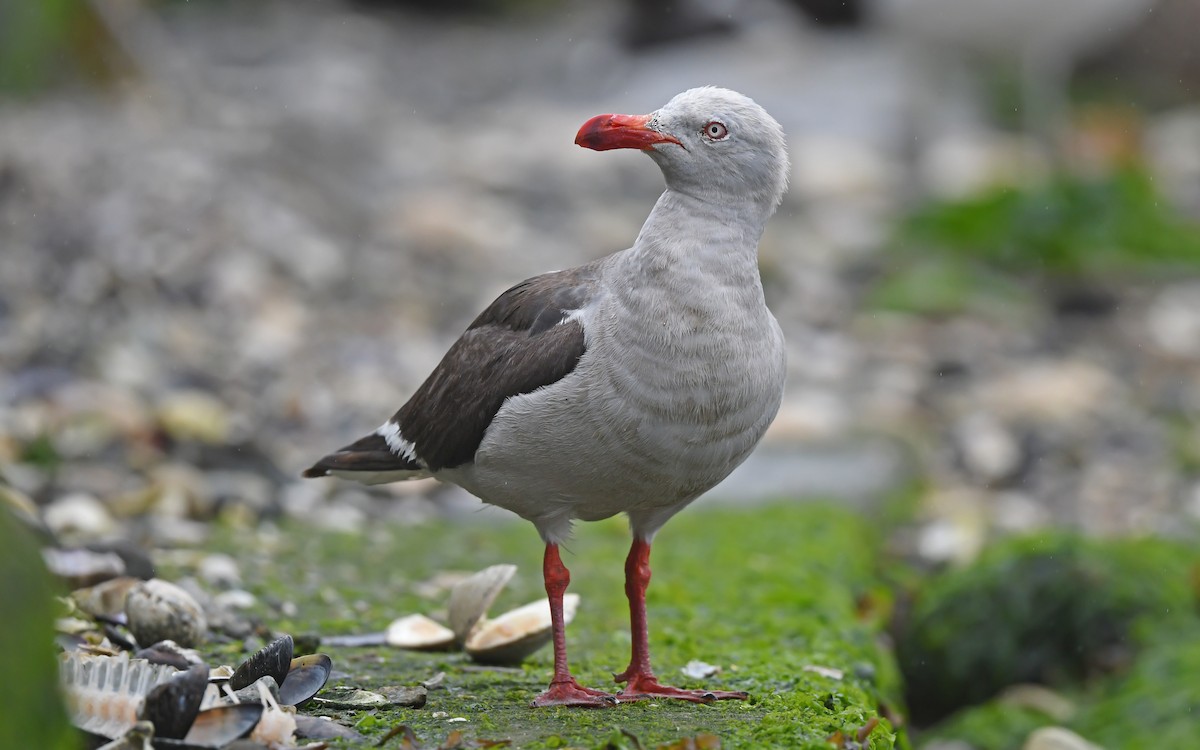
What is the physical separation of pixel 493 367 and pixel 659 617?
156 cm

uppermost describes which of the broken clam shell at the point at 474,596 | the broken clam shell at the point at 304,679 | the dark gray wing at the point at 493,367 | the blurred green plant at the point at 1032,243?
the blurred green plant at the point at 1032,243

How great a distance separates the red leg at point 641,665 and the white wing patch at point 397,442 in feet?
2.52

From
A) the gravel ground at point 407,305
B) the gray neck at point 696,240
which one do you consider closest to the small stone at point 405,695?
the gray neck at point 696,240

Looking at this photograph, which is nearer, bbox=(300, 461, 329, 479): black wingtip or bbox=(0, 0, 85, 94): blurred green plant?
bbox=(300, 461, 329, 479): black wingtip

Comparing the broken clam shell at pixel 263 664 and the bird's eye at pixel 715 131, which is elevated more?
the bird's eye at pixel 715 131

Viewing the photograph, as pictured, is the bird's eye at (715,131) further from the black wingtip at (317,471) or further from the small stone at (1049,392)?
the small stone at (1049,392)

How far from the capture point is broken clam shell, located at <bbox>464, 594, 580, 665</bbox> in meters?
4.53

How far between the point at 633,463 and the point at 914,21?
40.0ft

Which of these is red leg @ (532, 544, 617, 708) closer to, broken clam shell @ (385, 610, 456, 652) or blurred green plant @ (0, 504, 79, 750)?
broken clam shell @ (385, 610, 456, 652)

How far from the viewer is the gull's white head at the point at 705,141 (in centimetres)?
413

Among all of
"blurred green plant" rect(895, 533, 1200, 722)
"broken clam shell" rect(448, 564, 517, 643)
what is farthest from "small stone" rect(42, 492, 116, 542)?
"blurred green plant" rect(895, 533, 1200, 722)

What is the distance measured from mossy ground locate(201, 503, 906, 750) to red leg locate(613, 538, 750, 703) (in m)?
0.06

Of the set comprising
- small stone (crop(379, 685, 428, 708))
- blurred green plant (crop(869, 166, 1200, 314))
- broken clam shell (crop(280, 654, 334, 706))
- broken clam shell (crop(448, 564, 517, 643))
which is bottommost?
small stone (crop(379, 685, 428, 708))

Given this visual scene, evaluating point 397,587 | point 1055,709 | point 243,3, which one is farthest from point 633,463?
point 243,3
